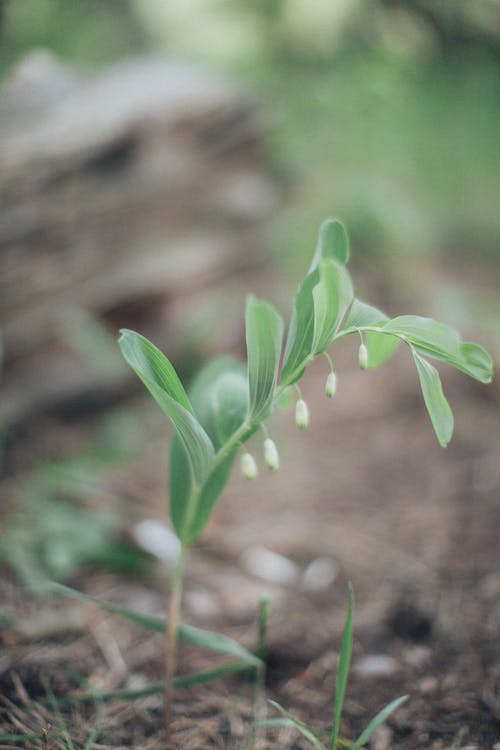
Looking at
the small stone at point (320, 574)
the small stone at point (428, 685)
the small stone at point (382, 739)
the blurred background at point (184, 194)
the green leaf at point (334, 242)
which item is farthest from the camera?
the blurred background at point (184, 194)

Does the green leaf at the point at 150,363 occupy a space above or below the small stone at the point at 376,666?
above

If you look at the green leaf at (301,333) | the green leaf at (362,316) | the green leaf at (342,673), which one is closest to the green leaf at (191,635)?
the green leaf at (342,673)

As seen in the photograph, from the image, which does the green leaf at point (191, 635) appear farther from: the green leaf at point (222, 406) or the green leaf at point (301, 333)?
the green leaf at point (301, 333)

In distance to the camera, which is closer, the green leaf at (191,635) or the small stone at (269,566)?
the green leaf at (191,635)

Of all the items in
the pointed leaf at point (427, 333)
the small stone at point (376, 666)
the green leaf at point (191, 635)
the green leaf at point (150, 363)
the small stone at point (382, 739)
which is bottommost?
the small stone at point (376, 666)

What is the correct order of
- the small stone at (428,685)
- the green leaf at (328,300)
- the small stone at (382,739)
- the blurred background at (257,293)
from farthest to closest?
the blurred background at (257,293) < the small stone at (428,685) < the small stone at (382,739) < the green leaf at (328,300)

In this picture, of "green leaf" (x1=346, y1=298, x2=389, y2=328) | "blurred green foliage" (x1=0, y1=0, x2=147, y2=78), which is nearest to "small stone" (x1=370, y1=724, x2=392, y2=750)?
"green leaf" (x1=346, y1=298, x2=389, y2=328)

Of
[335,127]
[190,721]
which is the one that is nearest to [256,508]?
[190,721]
